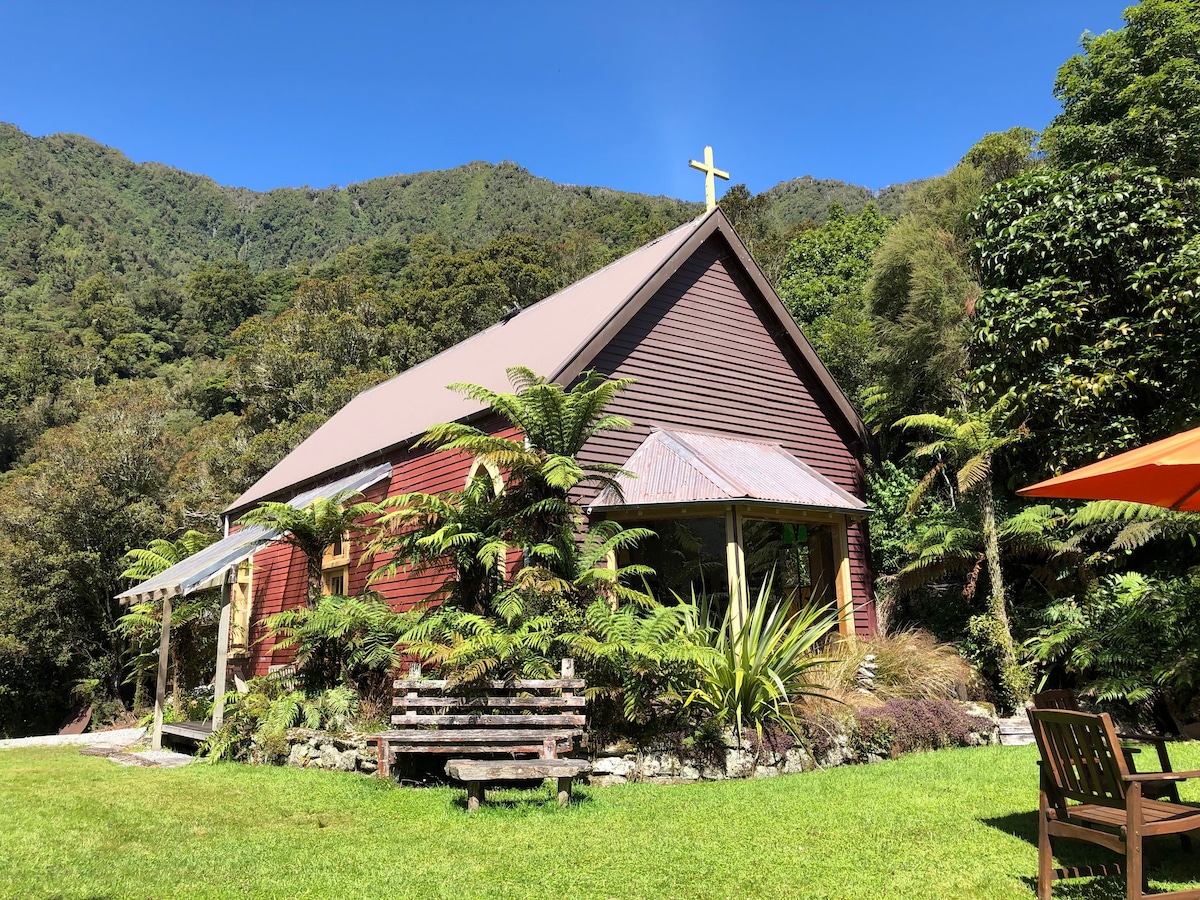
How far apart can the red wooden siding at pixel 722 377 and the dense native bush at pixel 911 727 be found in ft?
12.2

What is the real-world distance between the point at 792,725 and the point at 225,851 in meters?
5.47

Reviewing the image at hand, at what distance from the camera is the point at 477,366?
53.9 ft

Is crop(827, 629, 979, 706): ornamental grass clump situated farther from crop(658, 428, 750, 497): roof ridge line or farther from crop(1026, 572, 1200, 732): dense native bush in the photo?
crop(658, 428, 750, 497): roof ridge line

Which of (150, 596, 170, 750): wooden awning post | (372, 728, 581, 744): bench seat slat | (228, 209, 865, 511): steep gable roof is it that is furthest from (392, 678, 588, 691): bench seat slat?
(150, 596, 170, 750): wooden awning post

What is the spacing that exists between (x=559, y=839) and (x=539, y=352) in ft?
29.9

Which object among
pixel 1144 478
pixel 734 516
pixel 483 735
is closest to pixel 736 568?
pixel 734 516

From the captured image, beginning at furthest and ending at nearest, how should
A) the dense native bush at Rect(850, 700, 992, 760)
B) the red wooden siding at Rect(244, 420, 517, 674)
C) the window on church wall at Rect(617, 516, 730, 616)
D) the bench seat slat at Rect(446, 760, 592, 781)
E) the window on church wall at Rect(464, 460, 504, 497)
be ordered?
the window on church wall at Rect(617, 516, 730, 616) < the red wooden siding at Rect(244, 420, 517, 674) < the window on church wall at Rect(464, 460, 504, 497) < the dense native bush at Rect(850, 700, 992, 760) < the bench seat slat at Rect(446, 760, 592, 781)

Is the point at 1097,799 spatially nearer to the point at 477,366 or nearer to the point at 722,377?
the point at 722,377

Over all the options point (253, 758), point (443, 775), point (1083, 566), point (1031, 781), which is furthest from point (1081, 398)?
point (253, 758)

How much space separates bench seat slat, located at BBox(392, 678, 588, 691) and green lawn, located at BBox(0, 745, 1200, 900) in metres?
0.94

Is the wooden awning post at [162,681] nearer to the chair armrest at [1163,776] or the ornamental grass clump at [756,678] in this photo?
the ornamental grass clump at [756,678]

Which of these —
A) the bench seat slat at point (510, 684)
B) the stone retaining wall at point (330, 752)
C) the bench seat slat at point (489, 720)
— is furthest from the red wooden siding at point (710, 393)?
the bench seat slat at point (489, 720)

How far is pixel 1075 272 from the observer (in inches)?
549

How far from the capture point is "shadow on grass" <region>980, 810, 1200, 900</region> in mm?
4637
